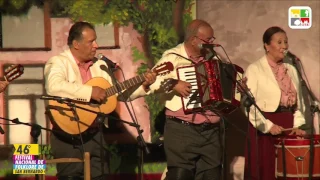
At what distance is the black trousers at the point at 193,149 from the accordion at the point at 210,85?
0.79ft

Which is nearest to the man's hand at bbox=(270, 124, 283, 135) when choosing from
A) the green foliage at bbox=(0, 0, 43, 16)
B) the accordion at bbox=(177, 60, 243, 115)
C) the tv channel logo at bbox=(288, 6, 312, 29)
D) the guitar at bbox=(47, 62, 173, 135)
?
the accordion at bbox=(177, 60, 243, 115)

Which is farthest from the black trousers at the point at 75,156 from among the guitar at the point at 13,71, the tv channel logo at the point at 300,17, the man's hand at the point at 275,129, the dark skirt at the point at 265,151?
the tv channel logo at the point at 300,17

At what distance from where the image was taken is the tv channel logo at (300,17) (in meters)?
9.09

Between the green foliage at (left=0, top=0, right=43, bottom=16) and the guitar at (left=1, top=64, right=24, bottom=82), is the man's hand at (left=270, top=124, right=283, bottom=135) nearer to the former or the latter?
the guitar at (left=1, top=64, right=24, bottom=82)

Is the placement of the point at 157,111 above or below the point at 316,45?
below

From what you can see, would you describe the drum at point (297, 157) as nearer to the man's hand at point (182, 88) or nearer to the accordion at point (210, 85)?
the accordion at point (210, 85)

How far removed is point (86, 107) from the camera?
721cm

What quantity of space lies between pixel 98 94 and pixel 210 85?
1.11m

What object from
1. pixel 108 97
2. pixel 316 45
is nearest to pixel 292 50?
pixel 316 45

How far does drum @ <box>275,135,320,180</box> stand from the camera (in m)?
7.56

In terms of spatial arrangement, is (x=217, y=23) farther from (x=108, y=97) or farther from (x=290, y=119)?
(x=108, y=97)

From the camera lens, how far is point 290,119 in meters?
8.00

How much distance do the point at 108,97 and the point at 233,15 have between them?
8.01 feet

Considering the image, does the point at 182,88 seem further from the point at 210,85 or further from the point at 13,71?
the point at 13,71
